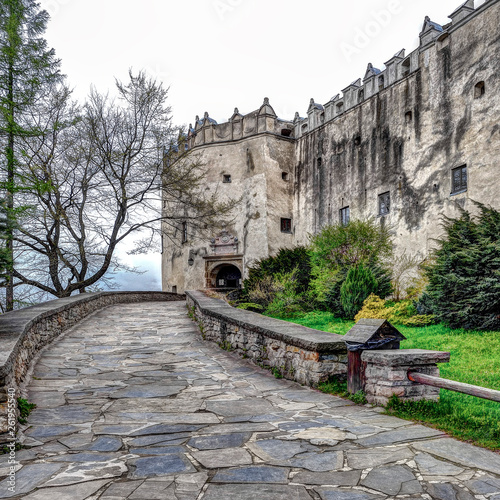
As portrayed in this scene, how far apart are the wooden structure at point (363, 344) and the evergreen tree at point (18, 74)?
11.0m

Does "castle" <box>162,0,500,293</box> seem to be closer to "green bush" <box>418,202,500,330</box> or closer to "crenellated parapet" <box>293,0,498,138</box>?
"crenellated parapet" <box>293,0,498,138</box>

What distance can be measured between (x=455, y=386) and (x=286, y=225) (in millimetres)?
21084

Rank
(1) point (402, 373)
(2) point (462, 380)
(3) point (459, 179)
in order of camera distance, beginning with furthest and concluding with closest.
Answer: (3) point (459, 179), (2) point (462, 380), (1) point (402, 373)

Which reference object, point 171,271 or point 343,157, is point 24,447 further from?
point 171,271

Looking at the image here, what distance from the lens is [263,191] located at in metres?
24.0

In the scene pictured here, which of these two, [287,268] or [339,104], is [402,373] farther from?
[339,104]

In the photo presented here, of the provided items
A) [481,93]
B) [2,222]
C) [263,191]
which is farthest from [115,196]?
[481,93]

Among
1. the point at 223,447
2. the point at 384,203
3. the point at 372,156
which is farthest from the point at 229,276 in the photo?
the point at 223,447

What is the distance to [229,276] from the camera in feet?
86.2

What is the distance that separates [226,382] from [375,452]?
285cm

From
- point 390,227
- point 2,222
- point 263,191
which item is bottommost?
point 2,222

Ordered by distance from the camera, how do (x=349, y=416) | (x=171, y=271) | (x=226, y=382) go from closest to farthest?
(x=349, y=416) → (x=226, y=382) → (x=171, y=271)

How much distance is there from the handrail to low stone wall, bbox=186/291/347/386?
1.11m

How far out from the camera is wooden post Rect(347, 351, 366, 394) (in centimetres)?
478
